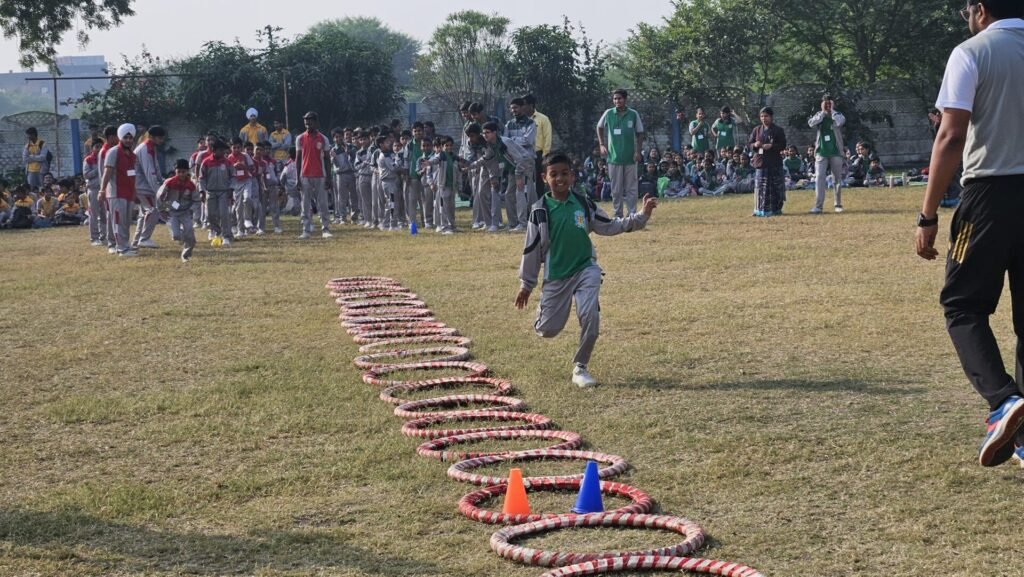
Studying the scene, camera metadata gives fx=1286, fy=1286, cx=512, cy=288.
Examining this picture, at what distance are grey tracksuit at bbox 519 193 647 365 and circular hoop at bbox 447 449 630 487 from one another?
6.69 feet

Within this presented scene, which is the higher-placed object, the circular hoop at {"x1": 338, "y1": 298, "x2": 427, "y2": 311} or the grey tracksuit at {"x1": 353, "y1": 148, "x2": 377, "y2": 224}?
the grey tracksuit at {"x1": 353, "y1": 148, "x2": 377, "y2": 224}

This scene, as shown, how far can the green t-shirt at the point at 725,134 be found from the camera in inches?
1177

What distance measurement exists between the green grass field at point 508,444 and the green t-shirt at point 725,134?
1514cm

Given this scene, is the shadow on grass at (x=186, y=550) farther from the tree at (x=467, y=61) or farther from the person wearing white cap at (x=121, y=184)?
the tree at (x=467, y=61)

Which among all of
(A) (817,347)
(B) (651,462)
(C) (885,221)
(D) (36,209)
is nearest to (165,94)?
(D) (36,209)

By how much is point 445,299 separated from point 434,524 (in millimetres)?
8017

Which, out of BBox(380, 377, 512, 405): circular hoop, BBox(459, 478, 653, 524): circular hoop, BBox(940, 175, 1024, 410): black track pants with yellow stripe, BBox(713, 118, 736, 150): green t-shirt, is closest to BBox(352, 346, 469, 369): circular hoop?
BBox(380, 377, 512, 405): circular hoop

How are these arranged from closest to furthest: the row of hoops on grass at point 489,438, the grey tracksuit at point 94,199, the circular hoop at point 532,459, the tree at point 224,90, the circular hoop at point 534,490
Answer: the row of hoops on grass at point 489,438, the circular hoop at point 534,490, the circular hoop at point 532,459, the grey tracksuit at point 94,199, the tree at point 224,90

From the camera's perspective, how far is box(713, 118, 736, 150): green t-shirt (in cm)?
2989

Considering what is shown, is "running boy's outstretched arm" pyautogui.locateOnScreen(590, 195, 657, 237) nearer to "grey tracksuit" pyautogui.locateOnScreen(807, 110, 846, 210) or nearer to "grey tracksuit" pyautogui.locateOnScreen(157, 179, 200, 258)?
"grey tracksuit" pyautogui.locateOnScreen(157, 179, 200, 258)

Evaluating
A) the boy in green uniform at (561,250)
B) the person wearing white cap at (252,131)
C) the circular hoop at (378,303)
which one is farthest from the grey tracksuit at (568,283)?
the person wearing white cap at (252,131)

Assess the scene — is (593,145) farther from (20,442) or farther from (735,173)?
(20,442)

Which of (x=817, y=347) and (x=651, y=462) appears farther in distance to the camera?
(x=817, y=347)

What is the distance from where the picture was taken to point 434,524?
5.58m
